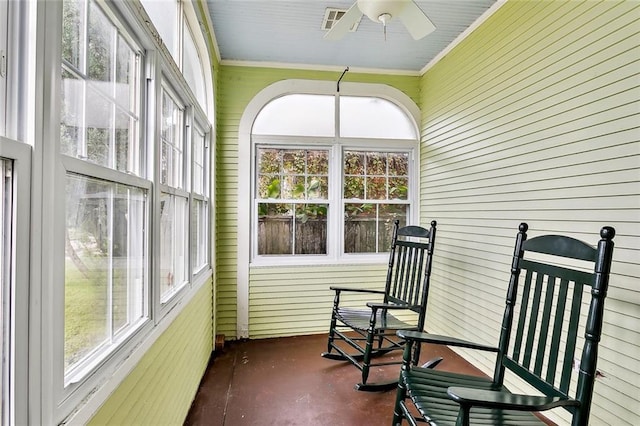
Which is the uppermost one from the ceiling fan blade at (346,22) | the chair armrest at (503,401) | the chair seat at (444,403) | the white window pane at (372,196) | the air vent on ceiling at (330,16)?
the air vent on ceiling at (330,16)

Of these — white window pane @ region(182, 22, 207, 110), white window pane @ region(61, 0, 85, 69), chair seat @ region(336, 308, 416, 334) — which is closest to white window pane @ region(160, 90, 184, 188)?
white window pane @ region(182, 22, 207, 110)

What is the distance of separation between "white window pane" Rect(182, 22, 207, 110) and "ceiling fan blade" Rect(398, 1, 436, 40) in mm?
1450

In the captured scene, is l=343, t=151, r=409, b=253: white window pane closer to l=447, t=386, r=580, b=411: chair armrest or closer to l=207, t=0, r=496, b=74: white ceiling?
l=207, t=0, r=496, b=74: white ceiling

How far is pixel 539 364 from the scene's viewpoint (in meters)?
1.71

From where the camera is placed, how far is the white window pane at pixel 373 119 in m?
3.93

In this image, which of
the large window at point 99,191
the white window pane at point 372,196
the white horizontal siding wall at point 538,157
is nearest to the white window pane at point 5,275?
the large window at point 99,191

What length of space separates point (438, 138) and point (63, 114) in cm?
332

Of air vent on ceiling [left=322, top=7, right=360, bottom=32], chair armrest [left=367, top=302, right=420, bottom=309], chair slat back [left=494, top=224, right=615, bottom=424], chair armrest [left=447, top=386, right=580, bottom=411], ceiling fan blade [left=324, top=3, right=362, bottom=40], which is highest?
air vent on ceiling [left=322, top=7, right=360, bottom=32]

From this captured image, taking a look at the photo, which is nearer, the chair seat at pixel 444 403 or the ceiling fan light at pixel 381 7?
the chair seat at pixel 444 403

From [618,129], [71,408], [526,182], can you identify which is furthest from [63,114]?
[526,182]

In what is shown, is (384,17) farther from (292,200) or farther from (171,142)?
(292,200)

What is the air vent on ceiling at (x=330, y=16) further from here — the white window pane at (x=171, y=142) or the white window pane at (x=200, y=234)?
the white window pane at (x=200, y=234)

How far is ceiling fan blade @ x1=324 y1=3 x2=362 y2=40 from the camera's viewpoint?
2.08 metres

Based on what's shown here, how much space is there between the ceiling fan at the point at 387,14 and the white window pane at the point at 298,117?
1.56 metres
